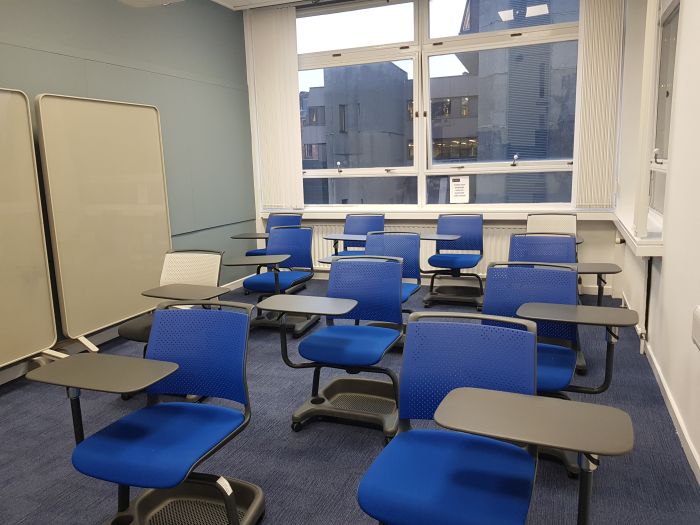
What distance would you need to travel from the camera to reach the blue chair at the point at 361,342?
2615 mm

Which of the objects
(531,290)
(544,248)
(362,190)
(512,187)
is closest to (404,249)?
(544,248)

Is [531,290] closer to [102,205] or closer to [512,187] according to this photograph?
[102,205]

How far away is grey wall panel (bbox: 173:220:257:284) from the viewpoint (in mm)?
5172

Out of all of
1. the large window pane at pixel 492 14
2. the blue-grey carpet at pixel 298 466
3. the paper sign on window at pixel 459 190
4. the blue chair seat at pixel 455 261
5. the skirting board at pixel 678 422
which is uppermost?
the large window pane at pixel 492 14

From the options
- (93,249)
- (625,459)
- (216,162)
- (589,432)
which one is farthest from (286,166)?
(589,432)

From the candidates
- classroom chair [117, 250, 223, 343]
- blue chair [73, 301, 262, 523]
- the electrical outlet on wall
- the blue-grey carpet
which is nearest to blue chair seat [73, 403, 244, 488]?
blue chair [73, 301, 262, 523]

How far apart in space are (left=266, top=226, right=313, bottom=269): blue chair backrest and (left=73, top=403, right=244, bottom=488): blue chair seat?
2.58 m

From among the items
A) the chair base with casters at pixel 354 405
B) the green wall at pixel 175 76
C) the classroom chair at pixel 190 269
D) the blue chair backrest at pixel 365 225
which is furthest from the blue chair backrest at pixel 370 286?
the green wall at pixel 175 76

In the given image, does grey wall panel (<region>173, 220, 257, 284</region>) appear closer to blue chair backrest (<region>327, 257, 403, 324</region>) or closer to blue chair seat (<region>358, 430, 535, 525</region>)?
blue chair backrest (<region>327, 257, 403, 324</region>)

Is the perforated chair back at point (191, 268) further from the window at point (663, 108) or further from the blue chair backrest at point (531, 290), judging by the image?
the window at point (663, 108)

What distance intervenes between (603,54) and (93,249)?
16.0 ft

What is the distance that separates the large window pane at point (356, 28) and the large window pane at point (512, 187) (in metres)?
1.68

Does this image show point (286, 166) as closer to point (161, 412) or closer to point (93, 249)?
point (93, 249)

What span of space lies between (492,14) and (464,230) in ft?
7.64
